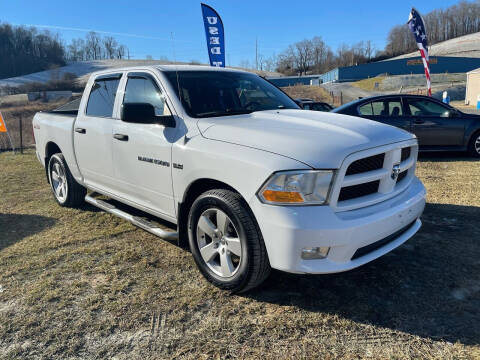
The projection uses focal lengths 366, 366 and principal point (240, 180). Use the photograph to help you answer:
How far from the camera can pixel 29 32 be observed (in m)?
112

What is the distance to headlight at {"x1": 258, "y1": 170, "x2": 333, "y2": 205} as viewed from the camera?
241 centimetres

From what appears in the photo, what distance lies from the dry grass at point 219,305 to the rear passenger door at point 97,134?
2.45ft

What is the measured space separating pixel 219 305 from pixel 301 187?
3.82 ft

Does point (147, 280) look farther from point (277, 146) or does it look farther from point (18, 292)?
point (277, 146)

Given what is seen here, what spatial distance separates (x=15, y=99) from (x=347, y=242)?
66.5 meters

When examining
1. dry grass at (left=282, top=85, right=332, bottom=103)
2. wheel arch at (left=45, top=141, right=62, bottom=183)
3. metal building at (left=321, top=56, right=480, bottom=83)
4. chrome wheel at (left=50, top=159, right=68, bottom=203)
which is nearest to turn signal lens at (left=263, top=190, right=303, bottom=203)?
chrome wheel at (left=50, top=159, right=68, bottom=203)

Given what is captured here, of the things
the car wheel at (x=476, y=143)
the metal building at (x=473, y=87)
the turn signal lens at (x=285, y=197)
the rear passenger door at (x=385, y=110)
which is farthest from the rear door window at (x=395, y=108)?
the metal building at (x=473, y=87)

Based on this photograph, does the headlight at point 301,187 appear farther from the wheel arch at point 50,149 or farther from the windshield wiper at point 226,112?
the wheel arch at point 50,149

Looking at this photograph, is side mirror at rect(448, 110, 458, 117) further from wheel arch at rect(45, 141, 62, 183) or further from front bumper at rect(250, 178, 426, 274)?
wheel arch at rect(45, 141, 62, 183)

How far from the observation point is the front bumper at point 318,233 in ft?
7.80

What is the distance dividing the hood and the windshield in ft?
0.80

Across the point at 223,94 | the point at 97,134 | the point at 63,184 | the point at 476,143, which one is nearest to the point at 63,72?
the point at 63,184

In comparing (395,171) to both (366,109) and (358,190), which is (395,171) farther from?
(366,109)

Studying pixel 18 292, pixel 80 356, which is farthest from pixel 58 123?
pixel 80 356
